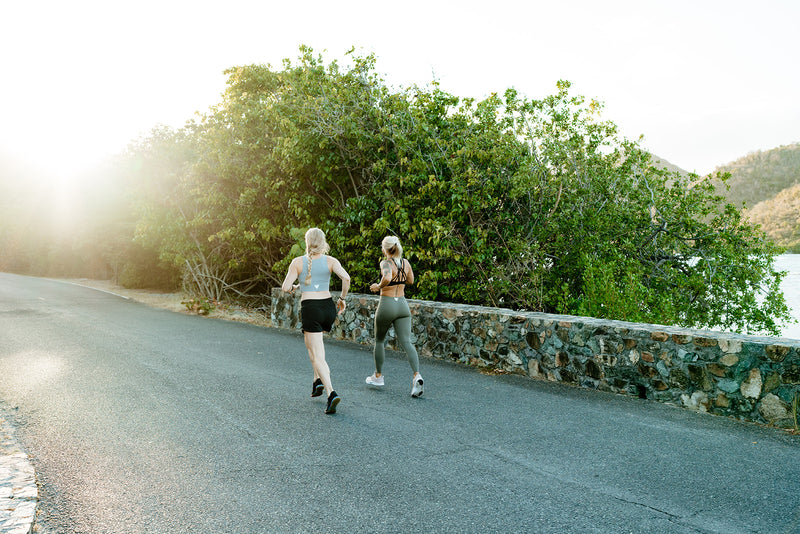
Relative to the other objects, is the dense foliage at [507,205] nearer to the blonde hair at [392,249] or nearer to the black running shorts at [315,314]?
the blonde hair at [392,249]

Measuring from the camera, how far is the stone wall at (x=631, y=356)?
584cm

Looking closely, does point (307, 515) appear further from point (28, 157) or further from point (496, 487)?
point (28, 157)

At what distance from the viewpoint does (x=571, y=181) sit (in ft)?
41.6

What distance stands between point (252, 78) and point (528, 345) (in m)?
15.9

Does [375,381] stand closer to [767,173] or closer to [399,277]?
[399,277]

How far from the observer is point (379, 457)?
191 inches

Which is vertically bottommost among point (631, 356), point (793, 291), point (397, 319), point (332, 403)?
point (332, 403)

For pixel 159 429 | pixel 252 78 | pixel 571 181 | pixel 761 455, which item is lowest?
pixel 159 429

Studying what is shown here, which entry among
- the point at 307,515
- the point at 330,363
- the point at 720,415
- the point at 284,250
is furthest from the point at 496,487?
the point at 284,250

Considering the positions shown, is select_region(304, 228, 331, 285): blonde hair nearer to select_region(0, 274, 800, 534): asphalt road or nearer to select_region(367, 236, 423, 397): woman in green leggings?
select_region(367, 236, 423, 397): woman in green leggings

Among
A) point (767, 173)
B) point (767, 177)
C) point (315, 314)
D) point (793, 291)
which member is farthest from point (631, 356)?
point (767, 173)

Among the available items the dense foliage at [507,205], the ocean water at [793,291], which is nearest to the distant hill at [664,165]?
the dense foliage at [507,205]

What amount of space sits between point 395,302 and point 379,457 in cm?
259

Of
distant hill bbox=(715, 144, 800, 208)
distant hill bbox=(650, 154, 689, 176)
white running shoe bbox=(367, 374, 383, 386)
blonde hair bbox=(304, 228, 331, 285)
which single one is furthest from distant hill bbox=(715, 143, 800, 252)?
blonde hair bbox=(304, 228, 331, 285)
